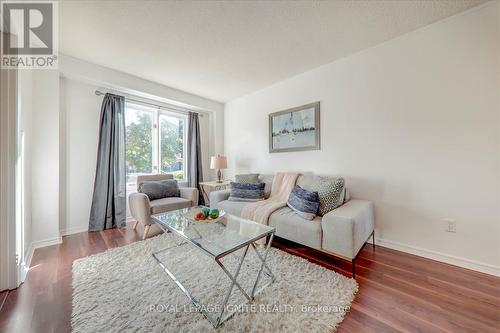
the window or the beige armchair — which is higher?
the window

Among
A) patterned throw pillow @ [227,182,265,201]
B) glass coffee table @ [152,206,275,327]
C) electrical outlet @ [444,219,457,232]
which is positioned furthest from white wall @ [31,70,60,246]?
electrical outlet @ [444,219,457,232]

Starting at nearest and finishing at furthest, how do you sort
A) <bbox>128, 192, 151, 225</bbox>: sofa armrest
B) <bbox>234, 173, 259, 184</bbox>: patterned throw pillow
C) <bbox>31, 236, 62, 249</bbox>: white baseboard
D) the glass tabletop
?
the glass tabletop < <bbox>31, 236, 62, 249</bbox>: white baseboard < <bbox>128, 192, 151, 225</bbox>: sofa armrest < <bbox>234, 173, 259, 184</bbox>: patterned throw pillow

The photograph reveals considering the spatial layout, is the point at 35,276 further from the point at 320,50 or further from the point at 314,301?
the point at 320,50

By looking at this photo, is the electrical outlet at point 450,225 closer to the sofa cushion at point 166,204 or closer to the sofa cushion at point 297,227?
the sofa cushion at point 297,227

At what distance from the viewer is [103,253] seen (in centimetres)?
211

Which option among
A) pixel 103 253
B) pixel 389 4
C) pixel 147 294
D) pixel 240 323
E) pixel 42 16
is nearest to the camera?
pixel 240 323

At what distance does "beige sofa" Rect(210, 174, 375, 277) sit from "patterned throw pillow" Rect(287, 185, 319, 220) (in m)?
0.06

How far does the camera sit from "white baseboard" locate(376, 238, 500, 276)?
1.70 meters

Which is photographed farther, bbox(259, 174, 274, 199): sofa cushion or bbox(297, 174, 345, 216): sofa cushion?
bbox(259, 174, 274, 199): sofa cushion

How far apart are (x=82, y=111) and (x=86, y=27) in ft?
4.46

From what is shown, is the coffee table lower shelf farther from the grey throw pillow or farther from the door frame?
the grey throw pillow

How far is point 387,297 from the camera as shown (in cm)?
144

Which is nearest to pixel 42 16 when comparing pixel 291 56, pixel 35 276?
pixel 35 276

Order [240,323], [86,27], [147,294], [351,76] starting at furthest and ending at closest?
[351,76]
[86,27]
[147,294]
[240,323]
